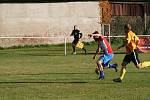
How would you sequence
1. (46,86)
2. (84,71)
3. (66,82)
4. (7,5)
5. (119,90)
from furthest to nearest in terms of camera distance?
(7,5), (84,71), (66,82), (46,86), (119,90)

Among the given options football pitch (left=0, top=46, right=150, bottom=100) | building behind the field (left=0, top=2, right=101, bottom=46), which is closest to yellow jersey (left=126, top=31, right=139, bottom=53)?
football pitch (left=0, top=46, right=150, bottom=100)

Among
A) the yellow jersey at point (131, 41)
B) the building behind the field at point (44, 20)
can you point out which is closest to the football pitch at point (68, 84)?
the yellow jersey at point (131, 41)

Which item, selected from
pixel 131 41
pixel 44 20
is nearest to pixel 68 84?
pixel 131 41

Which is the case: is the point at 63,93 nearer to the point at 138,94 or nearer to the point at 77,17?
the point at 138,94

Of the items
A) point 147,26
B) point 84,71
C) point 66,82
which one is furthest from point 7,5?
point 66,82

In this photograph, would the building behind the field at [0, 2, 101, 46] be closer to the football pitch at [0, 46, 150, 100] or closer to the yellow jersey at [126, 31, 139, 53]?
the football pitch at [0, 46, 150, 100]

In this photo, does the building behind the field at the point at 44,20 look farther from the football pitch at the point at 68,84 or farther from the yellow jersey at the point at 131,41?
the yellow jersey at the point at 131,41

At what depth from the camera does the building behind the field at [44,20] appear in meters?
44.8

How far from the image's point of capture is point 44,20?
46156 mm

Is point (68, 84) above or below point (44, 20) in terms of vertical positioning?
below

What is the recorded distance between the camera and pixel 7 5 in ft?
147

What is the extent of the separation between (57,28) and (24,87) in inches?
1215

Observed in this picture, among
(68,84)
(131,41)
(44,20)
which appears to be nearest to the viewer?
(68,84)

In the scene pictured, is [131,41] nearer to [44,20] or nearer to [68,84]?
[68,84]
